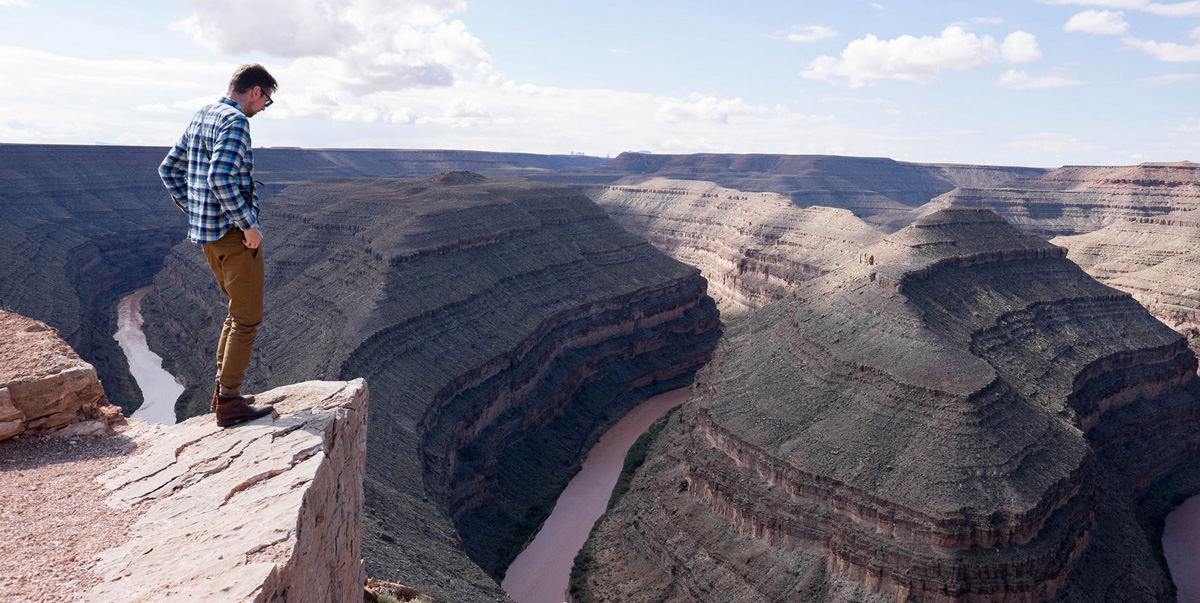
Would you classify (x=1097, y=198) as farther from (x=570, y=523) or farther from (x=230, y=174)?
(x=230, y=174)

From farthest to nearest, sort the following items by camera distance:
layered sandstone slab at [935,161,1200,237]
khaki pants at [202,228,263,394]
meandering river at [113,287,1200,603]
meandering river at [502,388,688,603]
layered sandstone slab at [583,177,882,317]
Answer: layered sandstone slab at [935,161,1200,237]
layered sandstone slab at [583,177,882,317]
meandering river at [113,287,1200,603]
meandering river at [502,388,688,603]
khaki pants at [202,228,263,394]

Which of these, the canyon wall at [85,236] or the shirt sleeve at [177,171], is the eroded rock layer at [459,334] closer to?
the canyon wall at [85,236]

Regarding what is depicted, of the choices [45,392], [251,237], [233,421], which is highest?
[251,237]

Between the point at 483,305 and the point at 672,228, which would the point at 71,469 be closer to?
the point at 483,305

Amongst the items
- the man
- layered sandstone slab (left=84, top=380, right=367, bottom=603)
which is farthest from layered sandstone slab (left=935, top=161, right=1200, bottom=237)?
the man

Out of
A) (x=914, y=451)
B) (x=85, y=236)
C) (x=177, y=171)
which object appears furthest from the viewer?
(x=85, y=236)

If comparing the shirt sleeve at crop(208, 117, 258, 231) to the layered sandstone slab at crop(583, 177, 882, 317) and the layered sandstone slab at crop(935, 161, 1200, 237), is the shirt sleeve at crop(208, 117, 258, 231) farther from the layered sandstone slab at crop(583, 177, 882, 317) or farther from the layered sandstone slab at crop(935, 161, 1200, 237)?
the layered sandstone slab at crop(935, 161, 1200, 237)

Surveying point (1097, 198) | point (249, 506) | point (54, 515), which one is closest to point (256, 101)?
point (249, 506)

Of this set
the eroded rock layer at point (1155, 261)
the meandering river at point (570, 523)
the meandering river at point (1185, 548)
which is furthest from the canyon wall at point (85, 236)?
the eroded rock layer at point (1155, 261)
